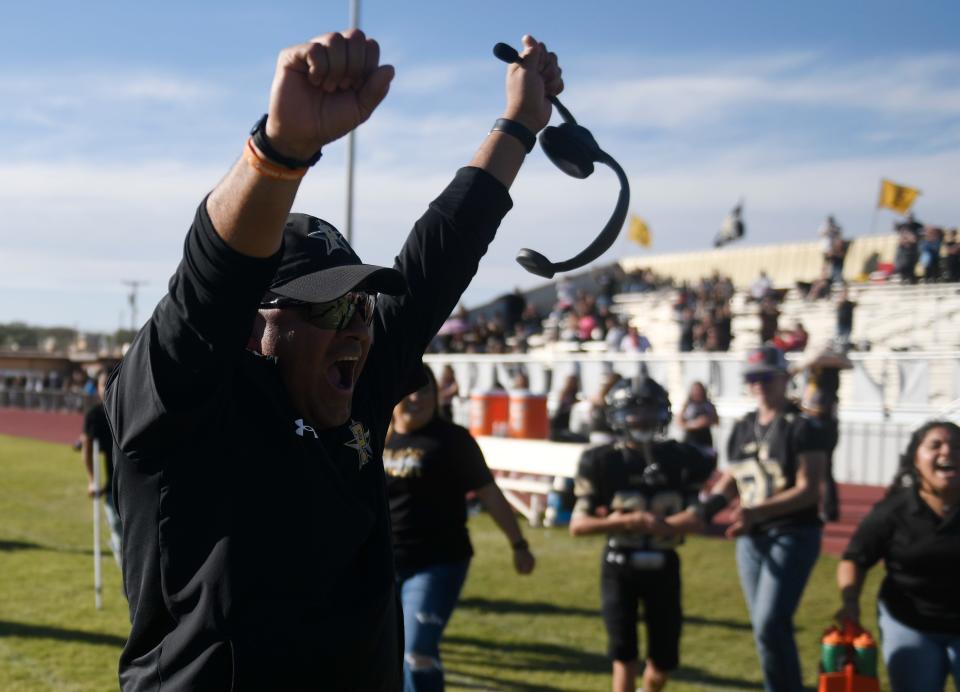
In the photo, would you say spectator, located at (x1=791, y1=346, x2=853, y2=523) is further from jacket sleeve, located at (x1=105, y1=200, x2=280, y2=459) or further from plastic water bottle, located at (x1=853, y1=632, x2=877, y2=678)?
jacket sleeve, located at (x1=105, y1=200, x2=280, y2=459)

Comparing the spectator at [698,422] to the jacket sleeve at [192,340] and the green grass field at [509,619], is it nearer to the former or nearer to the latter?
the green grass field at [509,619]

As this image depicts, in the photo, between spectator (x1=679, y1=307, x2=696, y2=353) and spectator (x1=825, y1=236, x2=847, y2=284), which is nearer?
spectator (x1=679, y1=307, x2=696, y2=353)

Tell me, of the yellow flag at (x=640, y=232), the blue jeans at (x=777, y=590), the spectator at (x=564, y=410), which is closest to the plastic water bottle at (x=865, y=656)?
the blue jeans at (x=777, y=590)

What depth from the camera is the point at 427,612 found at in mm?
5137

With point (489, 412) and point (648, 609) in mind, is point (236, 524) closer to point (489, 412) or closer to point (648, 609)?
point (648, 609)

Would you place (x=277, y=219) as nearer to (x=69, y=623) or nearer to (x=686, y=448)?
(x=686, y=448)

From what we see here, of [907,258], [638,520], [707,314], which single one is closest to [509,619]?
[638,520]

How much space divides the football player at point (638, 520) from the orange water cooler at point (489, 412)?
962 centimetres

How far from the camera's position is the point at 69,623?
8320 mm

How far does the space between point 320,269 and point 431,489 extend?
3457 mm

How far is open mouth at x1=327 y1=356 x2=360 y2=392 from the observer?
88.3 inches

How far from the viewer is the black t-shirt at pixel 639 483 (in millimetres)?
5438

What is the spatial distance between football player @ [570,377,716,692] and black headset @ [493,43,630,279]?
3112 millimetres

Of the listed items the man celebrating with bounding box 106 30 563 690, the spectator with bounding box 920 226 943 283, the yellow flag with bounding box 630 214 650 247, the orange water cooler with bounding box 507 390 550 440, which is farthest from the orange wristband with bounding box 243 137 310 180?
the yellow flag with bounding box 630 214 650 247
